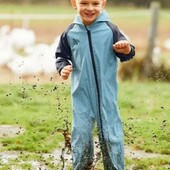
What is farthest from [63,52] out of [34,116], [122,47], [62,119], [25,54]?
[25,54]

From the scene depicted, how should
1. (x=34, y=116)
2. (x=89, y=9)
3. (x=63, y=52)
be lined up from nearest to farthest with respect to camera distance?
(x=89, y=9) → (x=63, y=52) → (x=34, y=116)

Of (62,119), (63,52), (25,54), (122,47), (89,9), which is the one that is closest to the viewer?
(122,47)

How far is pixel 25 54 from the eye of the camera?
14969mm

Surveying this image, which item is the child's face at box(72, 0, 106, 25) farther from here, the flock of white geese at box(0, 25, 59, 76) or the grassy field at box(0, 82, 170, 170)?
the flock of white geese at box(0, 25, 59, 76)

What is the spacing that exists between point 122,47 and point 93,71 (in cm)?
28

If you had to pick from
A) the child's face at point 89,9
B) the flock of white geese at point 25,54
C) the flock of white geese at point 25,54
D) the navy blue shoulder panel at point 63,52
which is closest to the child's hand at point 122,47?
the child's face at point 89,9

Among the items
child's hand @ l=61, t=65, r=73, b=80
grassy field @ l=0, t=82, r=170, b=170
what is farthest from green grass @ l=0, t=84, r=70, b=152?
child's hand @ l=61, t=65, r=73, b=80

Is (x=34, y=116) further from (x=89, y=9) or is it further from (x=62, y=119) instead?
(x=89, y=9)

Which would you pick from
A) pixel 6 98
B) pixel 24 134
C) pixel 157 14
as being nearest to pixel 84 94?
pixel 24 134

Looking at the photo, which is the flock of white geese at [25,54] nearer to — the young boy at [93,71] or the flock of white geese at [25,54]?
the flock of white geese at [25,54]

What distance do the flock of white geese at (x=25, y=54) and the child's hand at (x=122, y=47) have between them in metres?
5.59

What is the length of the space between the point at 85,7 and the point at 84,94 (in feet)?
1.94

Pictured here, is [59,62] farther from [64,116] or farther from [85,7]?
[64,116]

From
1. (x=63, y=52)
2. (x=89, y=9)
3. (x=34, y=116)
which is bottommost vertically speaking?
(x=34, y=116)
